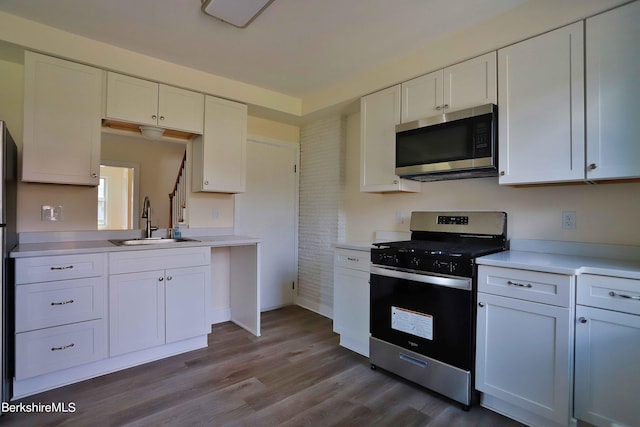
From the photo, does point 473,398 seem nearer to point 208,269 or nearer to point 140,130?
point 208,269

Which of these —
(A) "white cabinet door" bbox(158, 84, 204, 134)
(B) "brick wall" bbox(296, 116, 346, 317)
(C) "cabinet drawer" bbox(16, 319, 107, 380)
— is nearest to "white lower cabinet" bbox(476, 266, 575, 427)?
(B) "brick wall" bbox(296, 116, 346, 317)

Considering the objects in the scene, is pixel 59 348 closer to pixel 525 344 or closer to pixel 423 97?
pixel 525 344

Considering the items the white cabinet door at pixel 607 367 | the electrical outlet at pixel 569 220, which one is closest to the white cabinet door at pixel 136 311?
the white cabinet door at pixel 607 367

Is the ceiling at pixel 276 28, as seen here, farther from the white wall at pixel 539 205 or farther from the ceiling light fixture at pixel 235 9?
the white wall at pixel 539 205

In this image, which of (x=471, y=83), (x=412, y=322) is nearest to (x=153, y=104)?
(x=471, y=83)

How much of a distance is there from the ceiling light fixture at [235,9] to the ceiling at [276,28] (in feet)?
0.25

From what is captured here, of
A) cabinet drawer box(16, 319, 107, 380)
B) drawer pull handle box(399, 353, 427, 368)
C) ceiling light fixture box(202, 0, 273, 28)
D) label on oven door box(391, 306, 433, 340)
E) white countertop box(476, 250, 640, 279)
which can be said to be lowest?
drawer pull handle box(399, 353, 427, 368)

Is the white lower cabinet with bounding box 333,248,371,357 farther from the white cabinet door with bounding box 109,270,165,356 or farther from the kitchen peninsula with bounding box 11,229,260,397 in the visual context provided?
the white cabinet door with bounding box 109,270,165,356

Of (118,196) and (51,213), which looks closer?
(51,213)

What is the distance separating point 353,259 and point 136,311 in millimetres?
1687

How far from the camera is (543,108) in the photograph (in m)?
1.89

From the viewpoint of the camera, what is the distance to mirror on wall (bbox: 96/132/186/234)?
2.68 m

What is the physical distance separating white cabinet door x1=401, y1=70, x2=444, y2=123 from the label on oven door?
1.46 metres

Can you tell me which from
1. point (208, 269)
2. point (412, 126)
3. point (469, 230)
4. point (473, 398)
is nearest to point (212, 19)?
point (412, 126)
